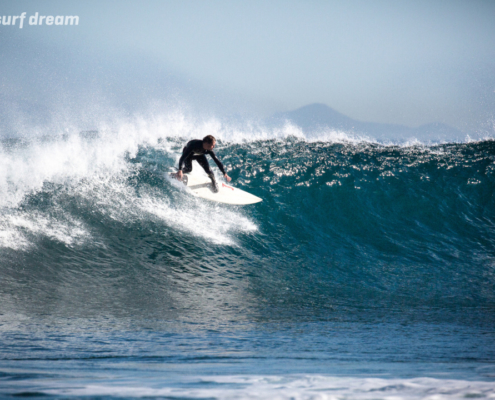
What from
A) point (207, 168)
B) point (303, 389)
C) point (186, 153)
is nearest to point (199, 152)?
point (186, 153)

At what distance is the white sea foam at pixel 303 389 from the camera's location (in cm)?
152

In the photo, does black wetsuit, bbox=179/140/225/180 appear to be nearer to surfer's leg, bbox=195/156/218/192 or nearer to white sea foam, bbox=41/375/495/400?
surfer's leg, bbox=195/156/218/192

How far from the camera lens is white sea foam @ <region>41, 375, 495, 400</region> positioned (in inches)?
59.7

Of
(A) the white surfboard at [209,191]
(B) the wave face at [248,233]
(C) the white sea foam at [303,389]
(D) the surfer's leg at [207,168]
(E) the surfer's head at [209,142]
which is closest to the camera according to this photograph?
(C) the white sea foam at [303,389]

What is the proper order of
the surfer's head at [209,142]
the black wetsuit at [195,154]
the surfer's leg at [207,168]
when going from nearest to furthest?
the surfer's head at [209,142], the black wetsuit at [195,154], the surfer's leg at [207,168]

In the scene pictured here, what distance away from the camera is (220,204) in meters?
8.05

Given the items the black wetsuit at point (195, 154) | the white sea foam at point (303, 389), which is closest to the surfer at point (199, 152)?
Answer: the black wetsuit at point (195, 154)

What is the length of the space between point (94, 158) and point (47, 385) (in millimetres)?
7703

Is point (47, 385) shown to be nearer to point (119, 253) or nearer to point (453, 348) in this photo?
point (453, 348)

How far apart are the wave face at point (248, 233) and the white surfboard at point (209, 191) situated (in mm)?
409

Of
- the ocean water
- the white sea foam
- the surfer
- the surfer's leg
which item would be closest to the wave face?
the ocean water

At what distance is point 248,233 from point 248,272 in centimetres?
169

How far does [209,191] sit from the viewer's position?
7.55 meters

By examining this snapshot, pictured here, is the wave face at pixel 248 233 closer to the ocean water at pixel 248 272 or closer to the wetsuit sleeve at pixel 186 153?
the ocean water at pixel 248 272
